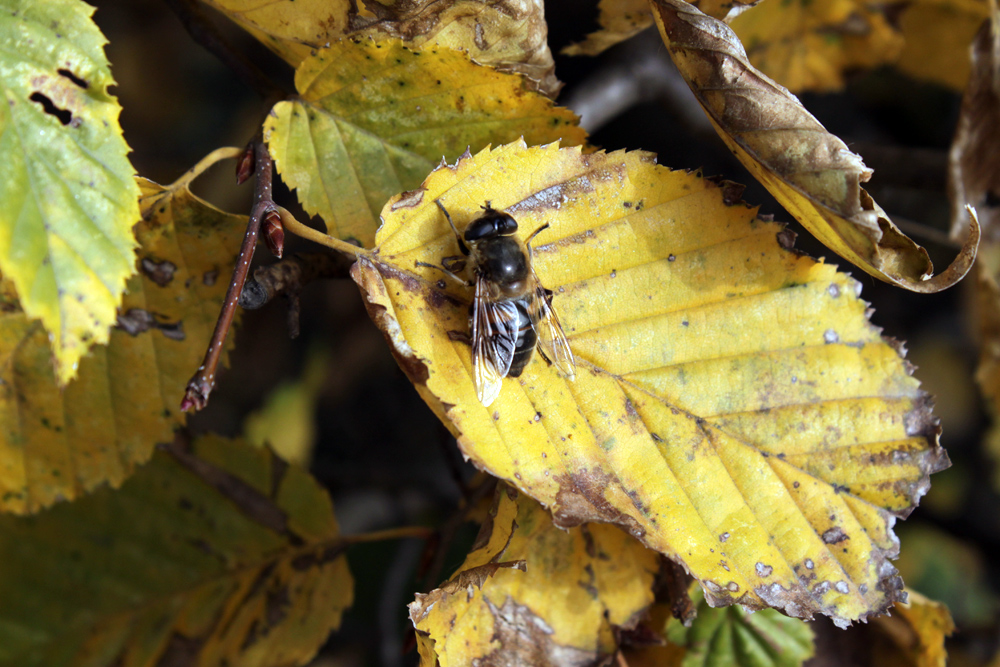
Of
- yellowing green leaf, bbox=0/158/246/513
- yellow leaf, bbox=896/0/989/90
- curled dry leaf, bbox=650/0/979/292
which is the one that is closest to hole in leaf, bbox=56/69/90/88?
yellowing green leaf, bbox=0/158/246/513

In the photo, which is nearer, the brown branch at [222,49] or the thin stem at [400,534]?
the brown branch at [222,49]

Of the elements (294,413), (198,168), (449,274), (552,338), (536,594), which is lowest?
(294,413)

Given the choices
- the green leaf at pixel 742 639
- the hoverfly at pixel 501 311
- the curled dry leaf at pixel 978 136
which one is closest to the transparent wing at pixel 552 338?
the hoverfly at pixel 501 311

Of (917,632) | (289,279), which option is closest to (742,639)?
(917,632)

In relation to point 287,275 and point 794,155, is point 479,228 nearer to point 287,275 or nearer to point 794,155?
point 287,275

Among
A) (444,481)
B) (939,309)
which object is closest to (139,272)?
(444,481)

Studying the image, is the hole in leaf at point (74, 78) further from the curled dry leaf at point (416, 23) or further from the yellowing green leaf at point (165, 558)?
the yellowing green leaf at point (165, 558)
